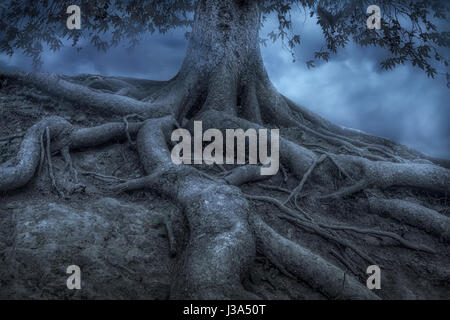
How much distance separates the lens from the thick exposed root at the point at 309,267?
2.19 metres

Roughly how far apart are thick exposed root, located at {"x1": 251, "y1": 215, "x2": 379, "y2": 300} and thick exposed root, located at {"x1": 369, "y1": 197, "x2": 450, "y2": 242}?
61.7 inches

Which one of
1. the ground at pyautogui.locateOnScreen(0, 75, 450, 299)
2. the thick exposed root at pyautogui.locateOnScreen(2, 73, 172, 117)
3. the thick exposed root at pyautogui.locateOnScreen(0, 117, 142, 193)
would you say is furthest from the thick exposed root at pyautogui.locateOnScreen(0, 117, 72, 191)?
the thick exposed root at pyautogui.locateOnScreen(2, 73, 172, 117)

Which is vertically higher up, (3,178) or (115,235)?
(3,178)

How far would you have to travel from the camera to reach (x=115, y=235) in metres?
2.61

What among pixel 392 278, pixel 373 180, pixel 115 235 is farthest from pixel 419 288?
pixel 115 235

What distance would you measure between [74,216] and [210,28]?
3965 millimetres

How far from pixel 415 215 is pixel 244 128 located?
8.00ft

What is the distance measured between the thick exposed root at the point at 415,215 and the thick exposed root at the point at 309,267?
5.14ft

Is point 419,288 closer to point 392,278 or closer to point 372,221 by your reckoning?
point 392,278

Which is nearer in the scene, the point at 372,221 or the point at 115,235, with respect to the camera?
the point at 115,235

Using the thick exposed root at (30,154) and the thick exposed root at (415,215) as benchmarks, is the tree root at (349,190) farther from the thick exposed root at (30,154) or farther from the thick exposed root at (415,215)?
the thick exposed root at (30,154)

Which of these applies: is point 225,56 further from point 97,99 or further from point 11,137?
point 11,137

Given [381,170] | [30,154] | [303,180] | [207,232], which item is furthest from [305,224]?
[30,154]

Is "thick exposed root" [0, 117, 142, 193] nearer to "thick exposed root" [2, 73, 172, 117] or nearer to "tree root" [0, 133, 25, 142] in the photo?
"tree root" [0, 133, 25, 142]
